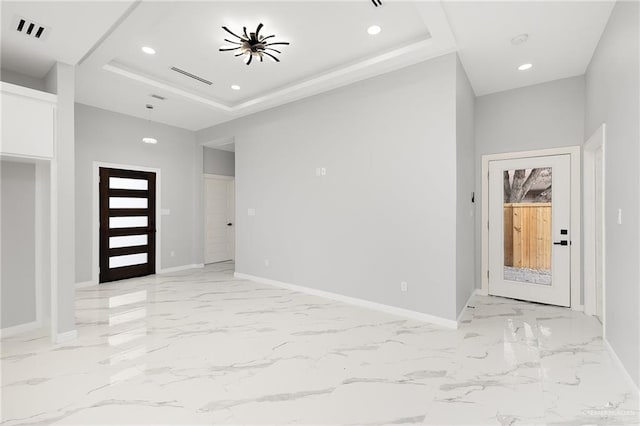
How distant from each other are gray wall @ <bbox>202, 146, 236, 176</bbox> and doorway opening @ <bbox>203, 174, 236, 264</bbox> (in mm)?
126

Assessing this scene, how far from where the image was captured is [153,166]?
6.33m

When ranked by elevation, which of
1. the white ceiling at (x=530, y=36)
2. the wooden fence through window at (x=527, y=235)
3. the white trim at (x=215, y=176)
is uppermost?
the white ceiling at (x=530, y=36)

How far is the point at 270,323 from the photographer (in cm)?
363

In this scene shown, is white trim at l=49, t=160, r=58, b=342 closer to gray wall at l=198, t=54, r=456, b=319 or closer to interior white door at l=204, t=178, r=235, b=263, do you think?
gray wall at l=198, t=54, r=456, b=319

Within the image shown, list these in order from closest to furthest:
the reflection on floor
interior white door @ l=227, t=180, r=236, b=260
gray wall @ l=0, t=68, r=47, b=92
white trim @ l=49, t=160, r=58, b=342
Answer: white trim @ l=49, t=160, r=58, b=342 < gray wall @ l=0, t=68, r=47, b=92 < the reflection on floor < interior white door @ l=227, t=180, r=236, b=260

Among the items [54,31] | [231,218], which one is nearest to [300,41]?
[54,31]

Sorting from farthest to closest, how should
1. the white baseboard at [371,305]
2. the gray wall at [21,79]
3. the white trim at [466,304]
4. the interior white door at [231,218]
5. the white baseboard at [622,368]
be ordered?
1. the interior white door at [231,218]
2. the white trim at [466,304]
3. the white baseboard at [371,305]
4. the gray wall at [21,79]
5. the white baseboard at [622,368]

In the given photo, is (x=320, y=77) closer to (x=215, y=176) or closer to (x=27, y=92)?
(x=27, y=92)

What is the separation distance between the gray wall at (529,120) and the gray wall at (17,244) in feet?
19.6

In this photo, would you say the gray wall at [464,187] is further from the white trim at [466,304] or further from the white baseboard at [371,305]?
the white baseboard at [371,305]

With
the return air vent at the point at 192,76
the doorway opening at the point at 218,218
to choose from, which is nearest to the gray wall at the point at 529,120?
the return air vent at the point at 192,76

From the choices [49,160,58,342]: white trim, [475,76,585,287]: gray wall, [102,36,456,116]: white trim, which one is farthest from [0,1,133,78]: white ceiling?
[475,76,585,287]: gray wall

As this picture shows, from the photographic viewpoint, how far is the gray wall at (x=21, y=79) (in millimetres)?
3273

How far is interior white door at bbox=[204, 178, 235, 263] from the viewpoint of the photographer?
300 inches
